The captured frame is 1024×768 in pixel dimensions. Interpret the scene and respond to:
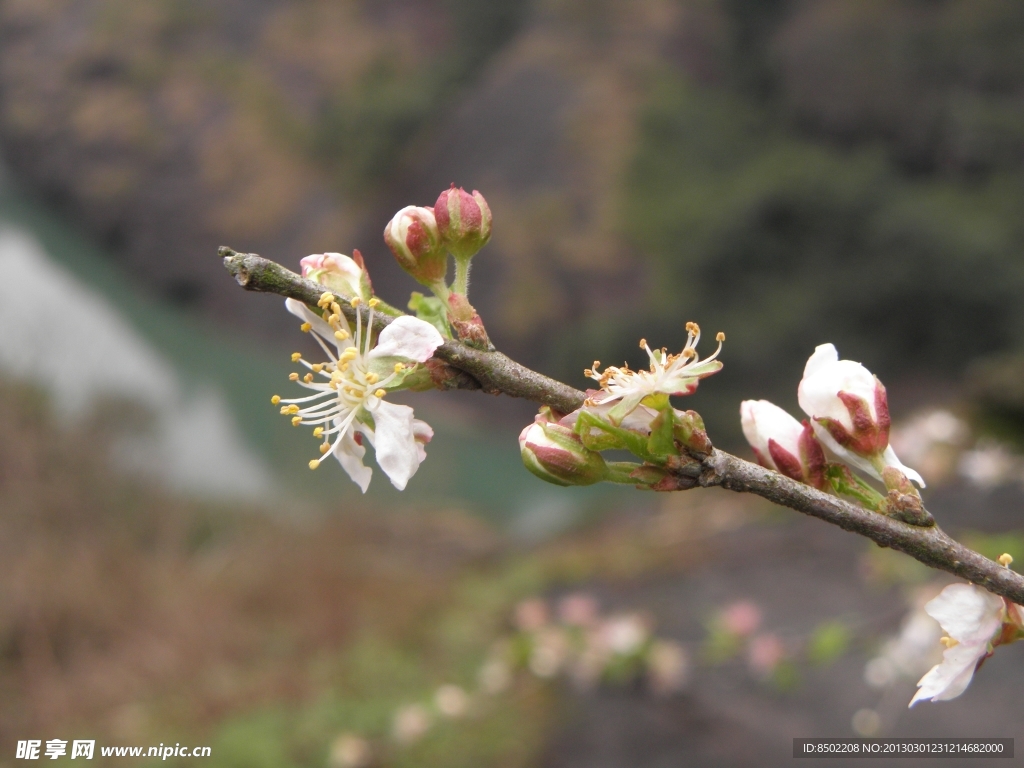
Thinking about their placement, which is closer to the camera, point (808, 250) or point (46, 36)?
point (808, 250)

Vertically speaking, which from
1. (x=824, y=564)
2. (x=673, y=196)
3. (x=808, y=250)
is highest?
(x=673, y=196)

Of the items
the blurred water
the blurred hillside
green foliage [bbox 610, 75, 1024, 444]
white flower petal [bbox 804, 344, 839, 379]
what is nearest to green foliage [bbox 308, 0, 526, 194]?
the blurred hillside

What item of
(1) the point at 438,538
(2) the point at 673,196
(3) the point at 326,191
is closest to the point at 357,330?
(1) the point at 438,538

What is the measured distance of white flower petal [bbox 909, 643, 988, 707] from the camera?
36 cm

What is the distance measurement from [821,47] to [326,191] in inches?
200

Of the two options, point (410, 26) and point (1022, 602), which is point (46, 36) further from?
point (1022, 602)

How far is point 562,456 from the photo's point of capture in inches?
14.3

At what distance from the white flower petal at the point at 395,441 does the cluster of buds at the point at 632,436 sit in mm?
64

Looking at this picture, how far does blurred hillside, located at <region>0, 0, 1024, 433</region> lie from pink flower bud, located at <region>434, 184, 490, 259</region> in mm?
4115

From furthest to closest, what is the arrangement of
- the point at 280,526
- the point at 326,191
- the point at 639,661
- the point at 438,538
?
the point at 326,191
the point at 438,538
the point at 280,526
the point at 639,661

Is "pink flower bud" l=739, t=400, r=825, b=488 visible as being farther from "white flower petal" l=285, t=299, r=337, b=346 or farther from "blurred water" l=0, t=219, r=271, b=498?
"blurred water" l=0, t=219, r=271, b=498

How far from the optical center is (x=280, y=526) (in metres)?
3.66

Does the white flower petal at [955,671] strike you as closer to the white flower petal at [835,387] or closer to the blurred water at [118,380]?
the white flower petal at [835,387]

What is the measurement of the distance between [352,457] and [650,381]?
195 millimetres
